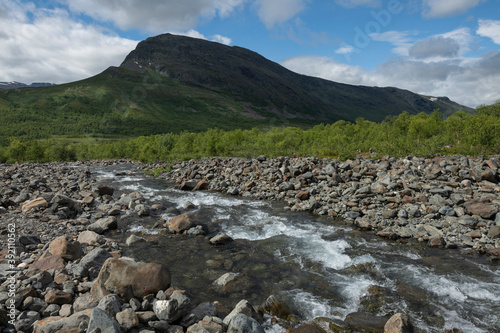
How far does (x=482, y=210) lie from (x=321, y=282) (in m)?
12.4

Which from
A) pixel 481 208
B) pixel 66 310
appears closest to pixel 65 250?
→ pixel 66 310

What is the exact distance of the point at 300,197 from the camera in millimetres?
23484

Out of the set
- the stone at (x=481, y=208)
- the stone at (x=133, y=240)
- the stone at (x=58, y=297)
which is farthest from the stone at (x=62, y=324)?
the stone at (x=481, y=208)

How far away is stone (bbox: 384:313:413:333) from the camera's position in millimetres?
7716

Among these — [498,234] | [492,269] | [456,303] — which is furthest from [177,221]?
[498,234]

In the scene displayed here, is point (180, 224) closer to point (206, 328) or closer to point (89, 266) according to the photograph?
point (89, 266)

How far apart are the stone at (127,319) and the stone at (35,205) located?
53.6 feet

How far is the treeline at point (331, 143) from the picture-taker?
1442 inches

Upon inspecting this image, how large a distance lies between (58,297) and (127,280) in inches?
79.1

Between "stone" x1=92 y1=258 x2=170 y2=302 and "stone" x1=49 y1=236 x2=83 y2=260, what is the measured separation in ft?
12.2

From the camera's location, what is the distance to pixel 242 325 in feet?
23.7

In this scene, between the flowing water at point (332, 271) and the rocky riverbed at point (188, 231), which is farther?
the flowing water at point (332, 271)

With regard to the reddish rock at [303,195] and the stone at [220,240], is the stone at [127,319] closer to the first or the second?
the stone at [220,240]

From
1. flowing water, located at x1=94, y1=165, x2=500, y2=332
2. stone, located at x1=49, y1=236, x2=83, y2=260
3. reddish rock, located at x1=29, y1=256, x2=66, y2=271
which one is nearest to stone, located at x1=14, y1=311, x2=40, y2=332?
reddish rock, located at x1=29, y1=256, x2=66, y2=271
